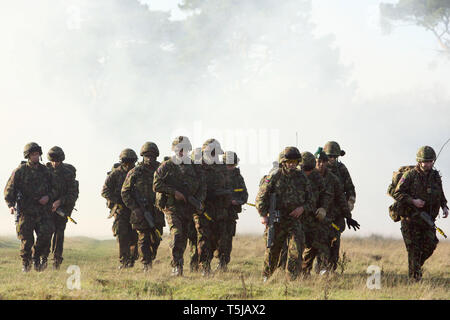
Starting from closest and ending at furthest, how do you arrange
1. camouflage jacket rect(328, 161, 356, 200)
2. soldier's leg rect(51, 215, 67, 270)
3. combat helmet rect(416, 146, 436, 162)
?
combat helmet rect(416, 146, 436, 162)
camouflage jacket rect(328, 161, 356, 200)
soldier's leg rect(51, 215, 67, 270)

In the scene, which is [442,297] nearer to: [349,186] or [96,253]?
[349,186]

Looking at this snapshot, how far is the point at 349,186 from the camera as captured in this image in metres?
12.9

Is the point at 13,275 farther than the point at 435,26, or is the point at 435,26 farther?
the point at 435,26

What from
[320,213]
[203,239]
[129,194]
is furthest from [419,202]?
[129,194]

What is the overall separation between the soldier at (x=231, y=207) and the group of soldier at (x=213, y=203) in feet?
0.07

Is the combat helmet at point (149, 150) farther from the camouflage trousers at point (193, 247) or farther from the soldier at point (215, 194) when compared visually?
the camouflage trousers at point (193, 247)

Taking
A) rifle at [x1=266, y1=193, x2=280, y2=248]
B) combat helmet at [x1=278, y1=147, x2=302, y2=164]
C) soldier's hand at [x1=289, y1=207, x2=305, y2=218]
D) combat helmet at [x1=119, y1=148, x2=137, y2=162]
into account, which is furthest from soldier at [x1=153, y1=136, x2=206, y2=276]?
combat helmet at [x1=278, y1=147, x2=302, y2=164]

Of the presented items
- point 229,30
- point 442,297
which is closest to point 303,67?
point 229,30

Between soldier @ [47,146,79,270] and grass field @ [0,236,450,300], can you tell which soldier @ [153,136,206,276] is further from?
soldier @ [47,146,79,270]

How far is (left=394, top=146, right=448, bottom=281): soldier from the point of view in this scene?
11516mm

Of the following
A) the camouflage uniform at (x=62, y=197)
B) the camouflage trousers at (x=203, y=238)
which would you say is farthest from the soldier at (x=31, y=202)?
the camouflage trousers at (x=203, y=238)

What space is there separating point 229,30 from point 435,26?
13.5 m

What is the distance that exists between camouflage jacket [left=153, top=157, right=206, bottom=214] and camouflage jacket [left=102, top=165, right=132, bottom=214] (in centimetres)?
195

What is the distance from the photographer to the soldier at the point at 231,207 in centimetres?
1319
